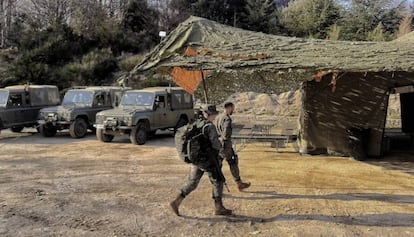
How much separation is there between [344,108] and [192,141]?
647 centimetres

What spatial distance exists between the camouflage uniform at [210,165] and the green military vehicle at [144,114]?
7.20 metres

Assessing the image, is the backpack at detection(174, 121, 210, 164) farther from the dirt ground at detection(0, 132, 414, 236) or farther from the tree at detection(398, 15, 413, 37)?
the tree at detection(398, 15, 413, 37)

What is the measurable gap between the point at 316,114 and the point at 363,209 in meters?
5.13

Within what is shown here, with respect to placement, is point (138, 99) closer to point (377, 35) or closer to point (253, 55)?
point (253, 55)

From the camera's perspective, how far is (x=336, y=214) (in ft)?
22.1

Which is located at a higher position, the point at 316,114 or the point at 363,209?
the point at 316,114

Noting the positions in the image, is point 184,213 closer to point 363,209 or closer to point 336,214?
point 336,214

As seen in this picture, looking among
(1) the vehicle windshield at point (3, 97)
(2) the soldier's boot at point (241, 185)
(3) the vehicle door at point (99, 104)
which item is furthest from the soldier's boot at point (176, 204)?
(1) the vehicle windshield at point (3, 97)

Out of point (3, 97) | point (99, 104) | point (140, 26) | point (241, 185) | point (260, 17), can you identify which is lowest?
point (241, 185)

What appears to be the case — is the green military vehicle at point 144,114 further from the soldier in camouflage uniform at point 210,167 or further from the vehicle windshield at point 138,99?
the soldier in camouflage uniform at point 210,167

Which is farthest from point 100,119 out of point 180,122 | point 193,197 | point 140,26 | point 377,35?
point 140,26

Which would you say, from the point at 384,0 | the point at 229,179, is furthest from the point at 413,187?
the point at 384,0

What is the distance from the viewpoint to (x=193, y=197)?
301 inches

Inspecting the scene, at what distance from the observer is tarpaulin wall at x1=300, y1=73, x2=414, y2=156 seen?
11273 millimetres
